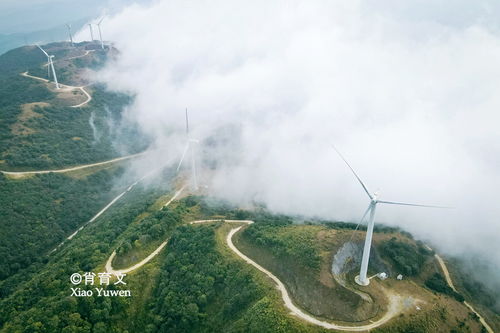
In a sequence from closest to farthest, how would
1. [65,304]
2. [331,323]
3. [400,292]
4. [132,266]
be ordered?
[331,323]
[400,292]
[65,304]
[132,266]

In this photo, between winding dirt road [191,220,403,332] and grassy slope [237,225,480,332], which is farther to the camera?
grassy slope [237,225,480,332]

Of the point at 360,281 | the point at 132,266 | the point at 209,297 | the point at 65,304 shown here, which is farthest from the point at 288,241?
the point at 65,304

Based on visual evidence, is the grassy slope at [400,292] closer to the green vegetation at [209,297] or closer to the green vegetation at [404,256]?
the green vegetation at [404,256]

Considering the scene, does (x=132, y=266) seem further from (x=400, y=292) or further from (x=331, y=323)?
(x=400, y=292)

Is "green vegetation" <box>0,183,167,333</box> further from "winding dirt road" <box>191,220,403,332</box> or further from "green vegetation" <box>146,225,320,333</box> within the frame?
"winding dirt road" <box>191,220,403,332</box>

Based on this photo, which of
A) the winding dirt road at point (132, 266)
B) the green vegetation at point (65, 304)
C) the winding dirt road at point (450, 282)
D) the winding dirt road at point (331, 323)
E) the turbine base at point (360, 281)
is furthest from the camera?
the winding dirt road at point (132, 266)

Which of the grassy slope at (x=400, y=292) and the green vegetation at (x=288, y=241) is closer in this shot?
the grassy slope at (x=400, y=292)

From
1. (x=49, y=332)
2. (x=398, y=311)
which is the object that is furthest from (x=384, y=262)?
(x=49, y=332)

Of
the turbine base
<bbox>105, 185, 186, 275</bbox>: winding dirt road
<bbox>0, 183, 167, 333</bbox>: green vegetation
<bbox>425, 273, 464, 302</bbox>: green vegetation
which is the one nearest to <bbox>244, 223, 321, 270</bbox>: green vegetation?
the turbine base

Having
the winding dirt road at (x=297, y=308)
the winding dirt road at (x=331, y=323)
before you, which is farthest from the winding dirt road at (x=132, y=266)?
the winding dirt road at (x=331, y=323)
